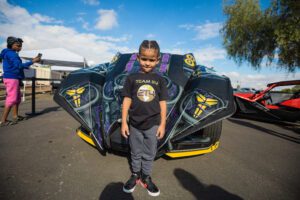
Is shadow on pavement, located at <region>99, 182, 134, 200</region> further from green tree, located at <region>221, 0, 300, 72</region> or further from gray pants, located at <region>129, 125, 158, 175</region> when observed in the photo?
green tree, located at <region>221, 0, 300, 72</region>

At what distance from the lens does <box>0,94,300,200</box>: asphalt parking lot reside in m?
1.64

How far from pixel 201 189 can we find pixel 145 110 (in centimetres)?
A: 87

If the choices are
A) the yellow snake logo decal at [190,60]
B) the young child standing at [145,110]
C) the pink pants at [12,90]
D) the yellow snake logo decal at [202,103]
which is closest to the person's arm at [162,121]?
the young child standing at [145,110]

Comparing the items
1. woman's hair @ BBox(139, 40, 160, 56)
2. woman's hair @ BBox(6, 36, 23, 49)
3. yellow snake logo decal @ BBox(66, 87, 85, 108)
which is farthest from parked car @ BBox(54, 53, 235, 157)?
woman's hair @ BBox(6, 36, 23, 49)

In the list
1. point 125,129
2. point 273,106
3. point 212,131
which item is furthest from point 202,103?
point 273,106

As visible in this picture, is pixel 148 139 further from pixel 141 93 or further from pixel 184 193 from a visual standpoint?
pixel 184 193

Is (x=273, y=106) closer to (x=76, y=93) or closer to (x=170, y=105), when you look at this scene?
(x=170, y=105)

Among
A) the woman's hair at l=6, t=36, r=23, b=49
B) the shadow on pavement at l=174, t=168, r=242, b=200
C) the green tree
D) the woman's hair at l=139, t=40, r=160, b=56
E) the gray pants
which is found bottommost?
the shadow on pavement at l=174, t=168, r=242, b=200

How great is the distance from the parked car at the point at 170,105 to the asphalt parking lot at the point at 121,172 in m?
0.24

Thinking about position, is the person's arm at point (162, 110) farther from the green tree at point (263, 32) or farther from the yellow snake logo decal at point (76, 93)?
the green tree at point (263, 32)

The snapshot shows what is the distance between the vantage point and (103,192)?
5.33ft

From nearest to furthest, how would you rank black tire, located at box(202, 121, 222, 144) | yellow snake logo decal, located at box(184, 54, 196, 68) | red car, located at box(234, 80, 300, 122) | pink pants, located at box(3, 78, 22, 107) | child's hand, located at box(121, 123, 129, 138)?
1. child's hand, located at box(121, 123, 129, 138)
2. black tire, located at box(202, 121, 222, 144)
3. yellow snake logo decal, located at box(184, 54, 196, 68)
4. pink pants, located at box(3, 78, 22, 107)
5. red car, located at box(234, 80, 300, 122)

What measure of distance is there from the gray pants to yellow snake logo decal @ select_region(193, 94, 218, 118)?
20.0 inches

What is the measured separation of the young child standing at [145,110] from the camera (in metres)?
1.71
